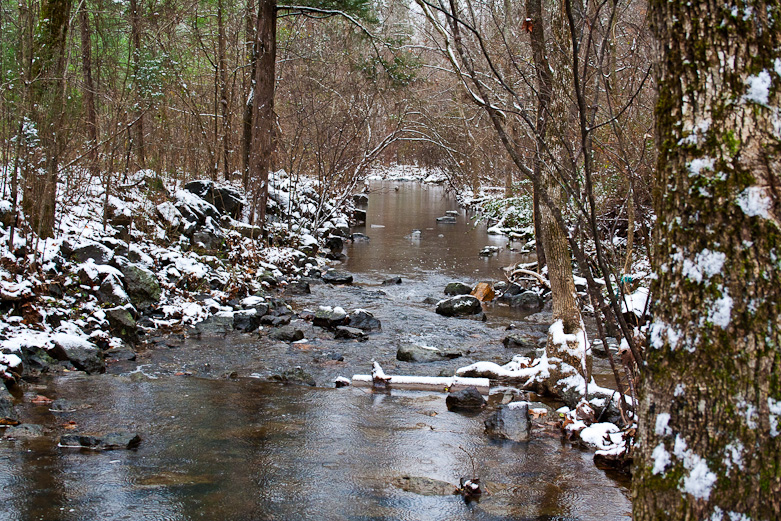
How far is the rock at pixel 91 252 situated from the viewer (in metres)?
8.80

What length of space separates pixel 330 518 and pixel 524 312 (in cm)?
827

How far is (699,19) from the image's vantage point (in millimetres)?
2104

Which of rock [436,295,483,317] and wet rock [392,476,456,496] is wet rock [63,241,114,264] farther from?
wet rock [392,476,456,496]

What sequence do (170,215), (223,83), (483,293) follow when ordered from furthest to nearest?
(223,83)
(483,293)
(170,215)

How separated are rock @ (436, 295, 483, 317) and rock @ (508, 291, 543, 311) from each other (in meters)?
1.15

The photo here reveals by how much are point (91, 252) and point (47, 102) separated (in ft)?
7.14

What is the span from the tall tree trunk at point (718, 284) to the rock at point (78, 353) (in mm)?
6459

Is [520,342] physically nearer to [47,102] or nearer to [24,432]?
[24,432]

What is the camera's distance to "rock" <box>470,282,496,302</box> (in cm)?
1232

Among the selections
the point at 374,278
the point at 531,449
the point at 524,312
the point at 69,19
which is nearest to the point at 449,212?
the point at 374,278

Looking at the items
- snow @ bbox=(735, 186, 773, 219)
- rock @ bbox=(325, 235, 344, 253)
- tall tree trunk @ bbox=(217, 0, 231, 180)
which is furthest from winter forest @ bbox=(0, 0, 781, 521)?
rock @ bbox=(325, 235, 344, 253)

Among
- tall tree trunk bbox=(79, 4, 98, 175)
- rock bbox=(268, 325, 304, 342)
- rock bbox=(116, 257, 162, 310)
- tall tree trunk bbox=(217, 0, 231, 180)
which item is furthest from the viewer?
tall tree trunk bbox=(217, 0, 231, 180)

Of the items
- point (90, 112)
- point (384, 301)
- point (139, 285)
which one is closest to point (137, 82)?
point (90, 112)

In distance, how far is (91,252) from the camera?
8992mm
